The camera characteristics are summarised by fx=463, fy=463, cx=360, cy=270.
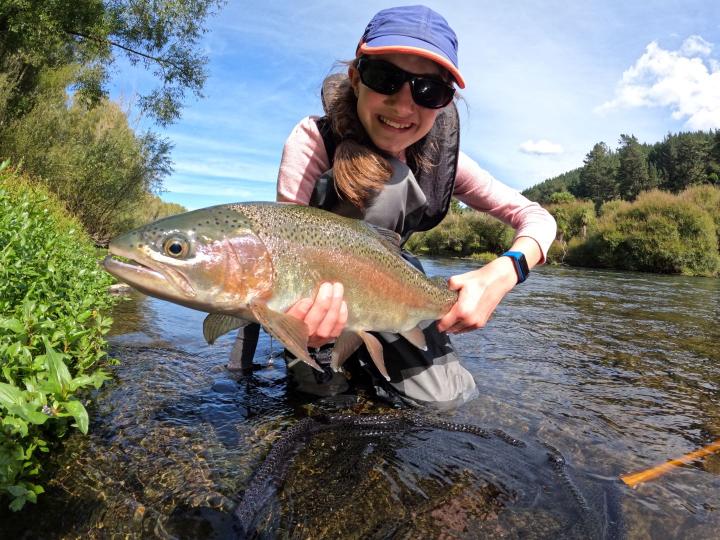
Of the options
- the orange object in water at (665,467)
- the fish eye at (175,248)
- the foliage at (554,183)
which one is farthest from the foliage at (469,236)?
the foliage at (554,183)

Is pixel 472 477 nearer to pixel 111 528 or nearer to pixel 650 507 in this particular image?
pixel 650 507

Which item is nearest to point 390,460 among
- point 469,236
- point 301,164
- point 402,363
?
point 402,363

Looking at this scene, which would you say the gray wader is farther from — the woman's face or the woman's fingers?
the woman's fingers

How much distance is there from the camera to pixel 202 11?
15250mm

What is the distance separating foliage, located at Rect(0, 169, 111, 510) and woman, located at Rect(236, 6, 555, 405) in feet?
3.49

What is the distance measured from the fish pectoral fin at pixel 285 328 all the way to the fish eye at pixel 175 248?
0.38 meters

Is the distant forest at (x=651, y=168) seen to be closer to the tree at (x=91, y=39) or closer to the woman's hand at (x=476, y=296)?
the tree at (x=91, y=39)

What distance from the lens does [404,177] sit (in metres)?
3.54

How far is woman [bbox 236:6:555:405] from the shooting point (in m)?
2.92

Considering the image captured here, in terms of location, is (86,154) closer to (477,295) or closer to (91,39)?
(91,39)

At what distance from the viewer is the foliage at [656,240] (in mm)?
26281

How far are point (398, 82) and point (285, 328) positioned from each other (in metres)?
1.80

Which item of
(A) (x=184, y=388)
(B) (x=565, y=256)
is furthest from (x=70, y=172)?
(B) (x=565, y=256)

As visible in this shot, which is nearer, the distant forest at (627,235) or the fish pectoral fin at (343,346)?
the fish pectoral fin at (343,346)
